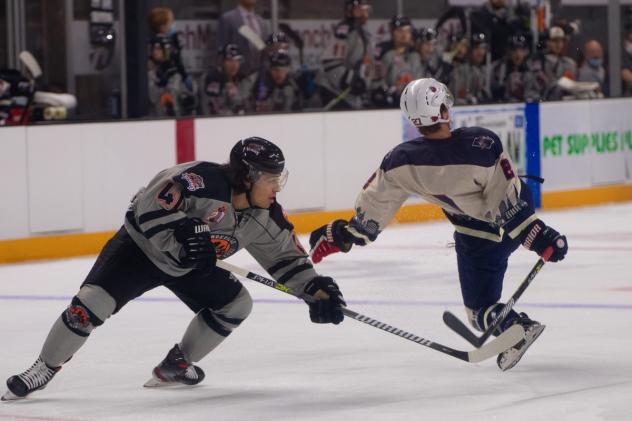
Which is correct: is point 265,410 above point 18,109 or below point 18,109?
below

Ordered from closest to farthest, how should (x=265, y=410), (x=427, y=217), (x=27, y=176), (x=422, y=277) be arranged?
1. (x=265, y=410)
2. (x=422, y=277)
3. (x=27, y=176)
4. (x=427, y=217)

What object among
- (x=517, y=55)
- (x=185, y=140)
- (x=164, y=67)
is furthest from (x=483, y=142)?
(x=517, y=55)

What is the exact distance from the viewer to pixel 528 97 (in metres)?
12.7

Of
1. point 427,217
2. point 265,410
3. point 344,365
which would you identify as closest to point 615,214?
point 427,217

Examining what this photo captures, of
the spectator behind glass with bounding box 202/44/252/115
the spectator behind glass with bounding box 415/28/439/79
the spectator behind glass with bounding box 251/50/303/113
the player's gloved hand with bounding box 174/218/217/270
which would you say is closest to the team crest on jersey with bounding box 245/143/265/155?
the player's gloved hand with bounding box 174/218/217/270

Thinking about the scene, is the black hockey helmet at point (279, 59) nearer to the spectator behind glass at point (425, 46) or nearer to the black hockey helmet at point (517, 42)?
the spectator behind glass at point (425, 46)

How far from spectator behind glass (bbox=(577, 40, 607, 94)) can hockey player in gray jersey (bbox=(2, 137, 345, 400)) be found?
29.2 feet

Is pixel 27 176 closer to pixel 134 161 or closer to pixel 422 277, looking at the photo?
pixel 134 161

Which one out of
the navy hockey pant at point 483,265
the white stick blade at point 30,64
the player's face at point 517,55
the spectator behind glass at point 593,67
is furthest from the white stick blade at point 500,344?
the spectator behind glass at point 593,67

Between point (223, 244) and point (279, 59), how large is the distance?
6.37 meters

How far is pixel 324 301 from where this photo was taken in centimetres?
479

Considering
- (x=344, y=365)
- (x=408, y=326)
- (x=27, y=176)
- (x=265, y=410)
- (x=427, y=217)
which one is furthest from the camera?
(x=427, y=217)

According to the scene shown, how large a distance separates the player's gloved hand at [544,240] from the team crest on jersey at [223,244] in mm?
983

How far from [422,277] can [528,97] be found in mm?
4967
